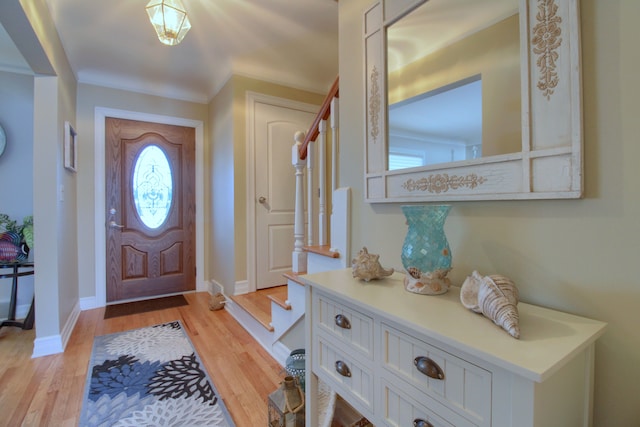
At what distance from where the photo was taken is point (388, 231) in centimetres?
126

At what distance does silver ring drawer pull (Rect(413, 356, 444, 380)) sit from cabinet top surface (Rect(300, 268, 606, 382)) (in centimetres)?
7

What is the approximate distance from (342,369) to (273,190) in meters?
2.30

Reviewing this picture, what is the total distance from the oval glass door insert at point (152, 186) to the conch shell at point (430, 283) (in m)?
3.22

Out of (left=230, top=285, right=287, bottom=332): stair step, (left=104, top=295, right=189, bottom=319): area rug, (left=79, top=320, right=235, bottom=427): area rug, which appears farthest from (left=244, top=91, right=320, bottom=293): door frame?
(left=104, top=295, right=189, bottom=319): area rug

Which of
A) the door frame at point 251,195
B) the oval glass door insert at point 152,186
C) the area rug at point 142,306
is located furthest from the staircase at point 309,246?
the oval glass door insert at point 152,186

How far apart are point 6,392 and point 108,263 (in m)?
1.59

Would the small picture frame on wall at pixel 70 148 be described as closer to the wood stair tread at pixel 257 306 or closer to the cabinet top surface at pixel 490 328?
the wood stair tread at pixel 257 306

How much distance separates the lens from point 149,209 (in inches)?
131

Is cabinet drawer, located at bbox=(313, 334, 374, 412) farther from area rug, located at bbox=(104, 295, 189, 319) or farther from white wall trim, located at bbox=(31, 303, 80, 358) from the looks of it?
area rug, located at bbox=(104, 295, 189, 319)

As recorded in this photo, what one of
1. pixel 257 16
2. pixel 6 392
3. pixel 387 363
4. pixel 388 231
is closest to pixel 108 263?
pixel 6 392

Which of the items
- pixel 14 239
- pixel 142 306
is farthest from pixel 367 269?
pixel 14 239

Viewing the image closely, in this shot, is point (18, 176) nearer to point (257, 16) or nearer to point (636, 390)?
point (257, 16)

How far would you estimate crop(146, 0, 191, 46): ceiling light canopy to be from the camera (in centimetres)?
166

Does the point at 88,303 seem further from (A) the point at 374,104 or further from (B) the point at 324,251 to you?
(A) the point at 374,104
